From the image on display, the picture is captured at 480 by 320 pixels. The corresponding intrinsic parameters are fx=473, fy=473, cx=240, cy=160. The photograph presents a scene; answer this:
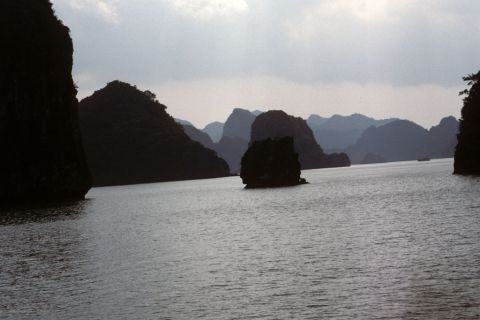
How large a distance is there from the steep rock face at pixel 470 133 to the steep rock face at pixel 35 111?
3329 inches

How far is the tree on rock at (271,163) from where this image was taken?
114 meters

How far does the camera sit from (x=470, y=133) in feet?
343

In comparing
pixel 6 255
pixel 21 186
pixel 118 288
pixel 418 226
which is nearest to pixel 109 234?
pixel 6 255

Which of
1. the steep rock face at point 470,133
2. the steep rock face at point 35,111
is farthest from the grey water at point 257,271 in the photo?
the steep rock face at point 470,133

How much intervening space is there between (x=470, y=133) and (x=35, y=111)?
90.4 metres

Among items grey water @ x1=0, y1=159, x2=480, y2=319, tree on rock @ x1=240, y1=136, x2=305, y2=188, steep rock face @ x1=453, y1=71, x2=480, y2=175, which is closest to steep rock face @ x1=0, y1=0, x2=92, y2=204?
tree on rock @ x1=240, y1=136, x2=305, y2=188

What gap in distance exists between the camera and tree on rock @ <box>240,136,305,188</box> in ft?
375

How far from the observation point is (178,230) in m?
47.1

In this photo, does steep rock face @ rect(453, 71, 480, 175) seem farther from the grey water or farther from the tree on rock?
the grey water

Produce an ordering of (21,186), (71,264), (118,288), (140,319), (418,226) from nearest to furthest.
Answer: (140,319)
(118,288)
(71,264)
(418,226)
(21,186)

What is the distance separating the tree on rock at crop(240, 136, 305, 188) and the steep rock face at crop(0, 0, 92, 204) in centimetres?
4047

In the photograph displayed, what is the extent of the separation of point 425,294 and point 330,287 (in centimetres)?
388

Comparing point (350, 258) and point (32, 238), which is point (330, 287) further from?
point (32, 238)

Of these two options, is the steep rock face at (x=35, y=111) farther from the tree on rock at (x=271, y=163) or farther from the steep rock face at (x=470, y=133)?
the steep rock face at (x=470, y=133)
